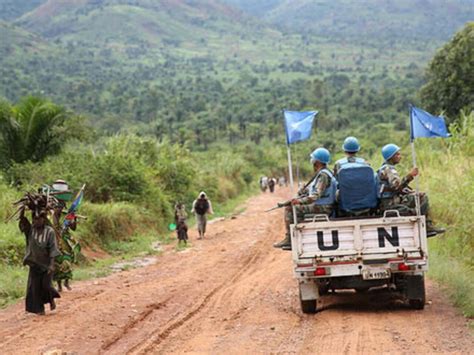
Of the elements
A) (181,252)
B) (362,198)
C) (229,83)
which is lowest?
(181,252)

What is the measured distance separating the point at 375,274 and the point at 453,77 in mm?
27840

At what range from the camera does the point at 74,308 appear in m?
10.9

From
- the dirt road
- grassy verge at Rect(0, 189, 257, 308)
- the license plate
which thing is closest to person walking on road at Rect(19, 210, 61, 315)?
the dirt road

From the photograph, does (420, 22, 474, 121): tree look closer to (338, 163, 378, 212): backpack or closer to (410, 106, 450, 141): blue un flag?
(410, 106, 450, 141): blue un flag

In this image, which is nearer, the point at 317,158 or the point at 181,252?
the point at 317,158

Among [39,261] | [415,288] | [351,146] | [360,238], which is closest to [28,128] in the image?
[39,261]

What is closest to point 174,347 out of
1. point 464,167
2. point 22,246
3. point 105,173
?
point 22,246

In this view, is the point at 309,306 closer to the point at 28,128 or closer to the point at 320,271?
the point at 320,271

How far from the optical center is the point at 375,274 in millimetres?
9383

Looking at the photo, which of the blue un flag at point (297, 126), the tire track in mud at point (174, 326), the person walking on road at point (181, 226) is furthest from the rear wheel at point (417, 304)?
the person walking on road at point (181, 226)

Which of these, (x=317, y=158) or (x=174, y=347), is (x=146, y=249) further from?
(x=174, y=347)

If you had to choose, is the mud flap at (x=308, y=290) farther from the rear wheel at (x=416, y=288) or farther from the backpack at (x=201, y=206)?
the backpack at (x=201, y=206)

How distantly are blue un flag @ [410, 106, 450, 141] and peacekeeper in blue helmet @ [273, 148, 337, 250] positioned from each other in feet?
4.35

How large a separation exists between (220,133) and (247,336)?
94.8 metres
